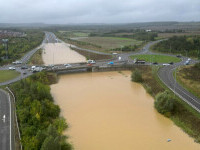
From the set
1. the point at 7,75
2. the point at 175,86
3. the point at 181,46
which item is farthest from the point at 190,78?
the point at 7,75

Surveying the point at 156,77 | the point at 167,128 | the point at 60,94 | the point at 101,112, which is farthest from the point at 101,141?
the point at 156,77

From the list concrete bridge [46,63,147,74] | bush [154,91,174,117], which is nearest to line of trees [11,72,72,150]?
bush [154,91,174,117]

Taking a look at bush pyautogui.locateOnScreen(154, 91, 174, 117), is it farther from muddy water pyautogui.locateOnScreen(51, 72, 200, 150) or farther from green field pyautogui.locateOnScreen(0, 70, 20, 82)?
green field pyautogui.locateOnScreen(0, 70, 20, 82)

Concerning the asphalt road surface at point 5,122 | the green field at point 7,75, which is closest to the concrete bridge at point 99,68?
the green field at point 7,75

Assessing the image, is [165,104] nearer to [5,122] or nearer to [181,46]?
[5,122]

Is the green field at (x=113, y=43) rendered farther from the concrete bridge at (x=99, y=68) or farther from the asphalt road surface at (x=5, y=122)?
the asphalt road surface at (x=5, y=122)
